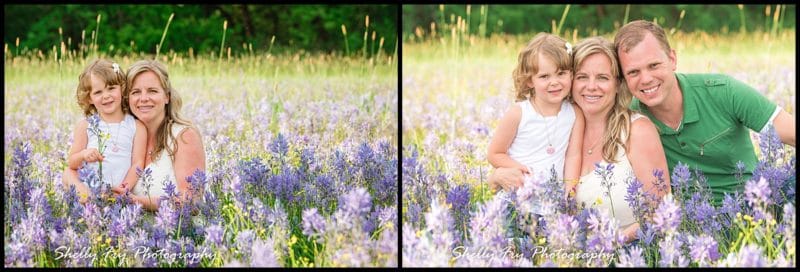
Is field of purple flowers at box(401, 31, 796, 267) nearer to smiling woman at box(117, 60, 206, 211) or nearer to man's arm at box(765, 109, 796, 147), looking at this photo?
man's arm at box(765, 109, 796, 147)

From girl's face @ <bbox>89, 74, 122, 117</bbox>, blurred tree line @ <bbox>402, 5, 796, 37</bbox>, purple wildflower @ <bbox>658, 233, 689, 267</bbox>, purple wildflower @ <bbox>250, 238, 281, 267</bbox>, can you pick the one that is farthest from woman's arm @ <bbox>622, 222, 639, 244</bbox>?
girl's face @ <bbox>89, 74, 122, 117</bbox>

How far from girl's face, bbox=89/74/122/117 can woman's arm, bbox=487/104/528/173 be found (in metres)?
1.54

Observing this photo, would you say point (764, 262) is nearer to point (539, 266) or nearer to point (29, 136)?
point (539, 266)

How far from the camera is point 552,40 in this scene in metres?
3.62

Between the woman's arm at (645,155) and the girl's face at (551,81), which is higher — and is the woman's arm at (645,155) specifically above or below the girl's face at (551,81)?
below

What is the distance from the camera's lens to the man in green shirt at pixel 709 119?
3689 mm

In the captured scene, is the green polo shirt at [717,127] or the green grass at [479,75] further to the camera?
the green grass at [479,75]

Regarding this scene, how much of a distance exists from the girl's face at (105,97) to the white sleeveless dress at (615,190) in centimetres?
190

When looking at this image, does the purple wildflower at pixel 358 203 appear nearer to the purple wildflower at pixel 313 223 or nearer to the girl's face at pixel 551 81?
the purple wildflower at pixel 313 223

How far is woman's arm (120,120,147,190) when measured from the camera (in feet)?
12.4

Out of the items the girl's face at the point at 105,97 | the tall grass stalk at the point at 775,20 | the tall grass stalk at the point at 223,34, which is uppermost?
the tall grass stalk at the point at 775,20

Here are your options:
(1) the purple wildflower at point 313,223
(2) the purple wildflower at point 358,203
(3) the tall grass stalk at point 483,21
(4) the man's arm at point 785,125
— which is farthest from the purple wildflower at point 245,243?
(4) the man's arm at point 785,125
